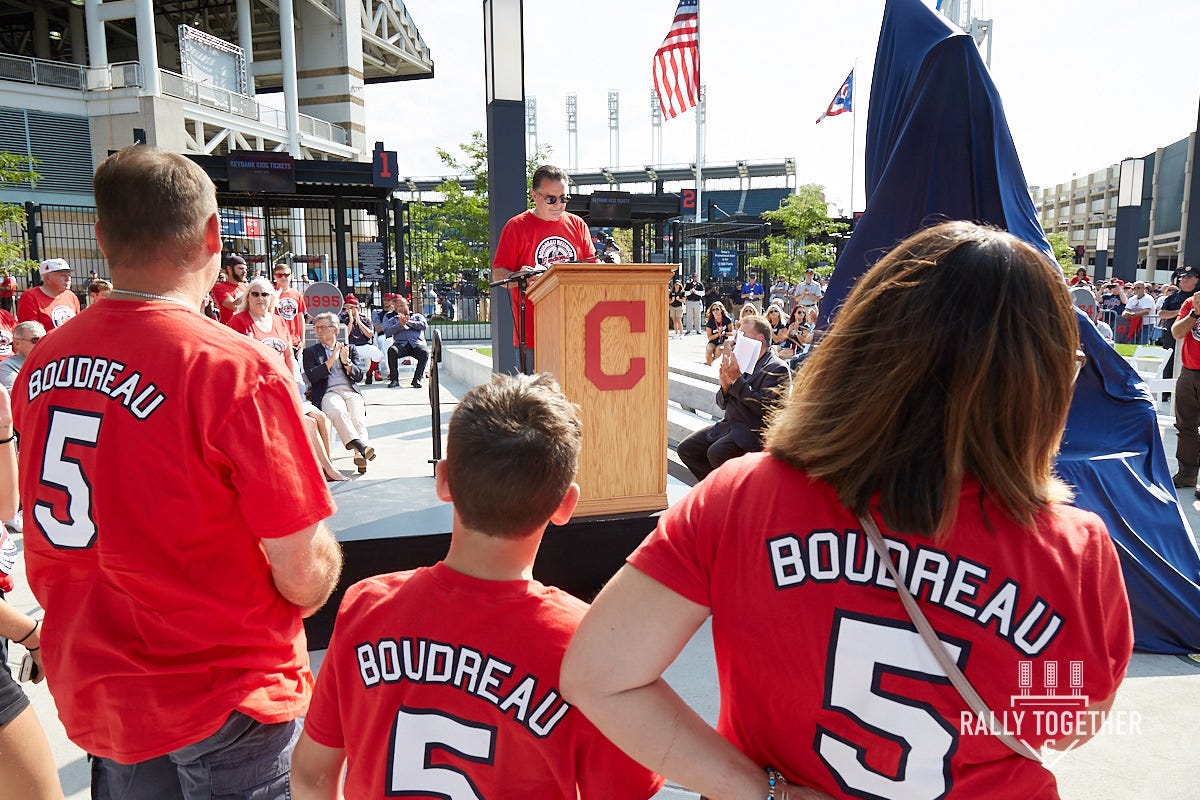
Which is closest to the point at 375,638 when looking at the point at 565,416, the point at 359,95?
the point at 565,416

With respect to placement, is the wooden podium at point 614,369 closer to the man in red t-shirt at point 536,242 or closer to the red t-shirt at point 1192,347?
the man in red t-shirt at point 536,242

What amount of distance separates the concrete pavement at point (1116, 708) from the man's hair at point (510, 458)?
3.70ft

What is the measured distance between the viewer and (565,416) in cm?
141

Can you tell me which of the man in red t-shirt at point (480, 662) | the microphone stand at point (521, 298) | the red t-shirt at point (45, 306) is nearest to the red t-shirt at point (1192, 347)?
the microphone stand at point (521, 298)

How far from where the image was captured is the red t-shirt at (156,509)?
1426 millimetres

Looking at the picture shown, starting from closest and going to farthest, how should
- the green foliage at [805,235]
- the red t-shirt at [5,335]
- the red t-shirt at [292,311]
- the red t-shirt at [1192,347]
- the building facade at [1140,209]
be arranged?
1. the red t-shirt at [1192,347]
2. the red t-shirt at [5,335]
3. the red t-shirt at [292,311]
4. the building facade at [1140,209]
5. the green foliage at [805,235]

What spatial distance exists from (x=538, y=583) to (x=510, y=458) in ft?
0.73

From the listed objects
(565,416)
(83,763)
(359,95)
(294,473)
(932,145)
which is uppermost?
(359,95)

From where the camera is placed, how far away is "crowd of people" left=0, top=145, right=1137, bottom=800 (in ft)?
3.23

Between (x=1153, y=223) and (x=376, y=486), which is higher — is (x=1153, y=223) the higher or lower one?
the higher one

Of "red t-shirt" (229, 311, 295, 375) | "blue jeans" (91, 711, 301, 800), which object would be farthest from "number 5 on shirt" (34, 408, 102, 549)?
"red t-shirt" (229, 311, 295, 375)

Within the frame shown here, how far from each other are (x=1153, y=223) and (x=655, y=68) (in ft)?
147

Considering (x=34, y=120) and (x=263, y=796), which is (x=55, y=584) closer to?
(x=263, y=796)

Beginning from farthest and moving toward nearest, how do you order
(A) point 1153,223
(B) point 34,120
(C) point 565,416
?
(A) point 1153,223 → (B) point 34,120 → (C) point 565,416
